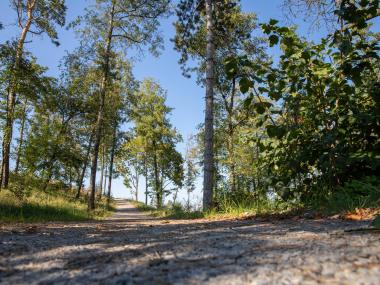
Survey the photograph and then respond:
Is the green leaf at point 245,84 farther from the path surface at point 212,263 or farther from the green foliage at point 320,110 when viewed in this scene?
the path surface at point 212,263

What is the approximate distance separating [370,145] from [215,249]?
4.10 metres

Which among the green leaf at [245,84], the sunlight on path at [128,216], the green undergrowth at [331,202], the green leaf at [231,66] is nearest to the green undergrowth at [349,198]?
the green undergrowth at [331,202]

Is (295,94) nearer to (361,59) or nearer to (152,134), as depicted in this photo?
(361,59)

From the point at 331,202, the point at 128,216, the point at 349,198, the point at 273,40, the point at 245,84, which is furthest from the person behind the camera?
the point at 128,216

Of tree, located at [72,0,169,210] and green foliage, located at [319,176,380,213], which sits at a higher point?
tree, located at [72,0,169,210]

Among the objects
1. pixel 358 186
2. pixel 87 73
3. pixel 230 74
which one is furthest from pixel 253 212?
pixel 87 73

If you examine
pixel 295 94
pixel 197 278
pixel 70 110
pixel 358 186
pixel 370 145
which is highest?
pixel 70 110

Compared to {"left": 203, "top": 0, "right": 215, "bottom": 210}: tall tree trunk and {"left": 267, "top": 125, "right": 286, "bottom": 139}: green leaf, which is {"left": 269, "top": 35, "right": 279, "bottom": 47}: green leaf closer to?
{"left": 267, "top": 125, "right": 286, "bottom": 139}: green leaf

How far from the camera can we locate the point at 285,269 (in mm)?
1443

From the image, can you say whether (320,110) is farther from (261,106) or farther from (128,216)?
(128,216)

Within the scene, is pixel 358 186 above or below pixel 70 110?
below

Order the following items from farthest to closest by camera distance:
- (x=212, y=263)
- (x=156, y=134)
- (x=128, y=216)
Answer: (x=156, y=134), (x=128, y=216), (x=212, y=263)

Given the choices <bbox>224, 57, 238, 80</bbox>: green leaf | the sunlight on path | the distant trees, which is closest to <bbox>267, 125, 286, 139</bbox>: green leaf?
<bbox>224, 57, 238, 80</bbox>: green leaf

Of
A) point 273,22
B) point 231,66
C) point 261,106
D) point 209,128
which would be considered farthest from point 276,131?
point 209,128
